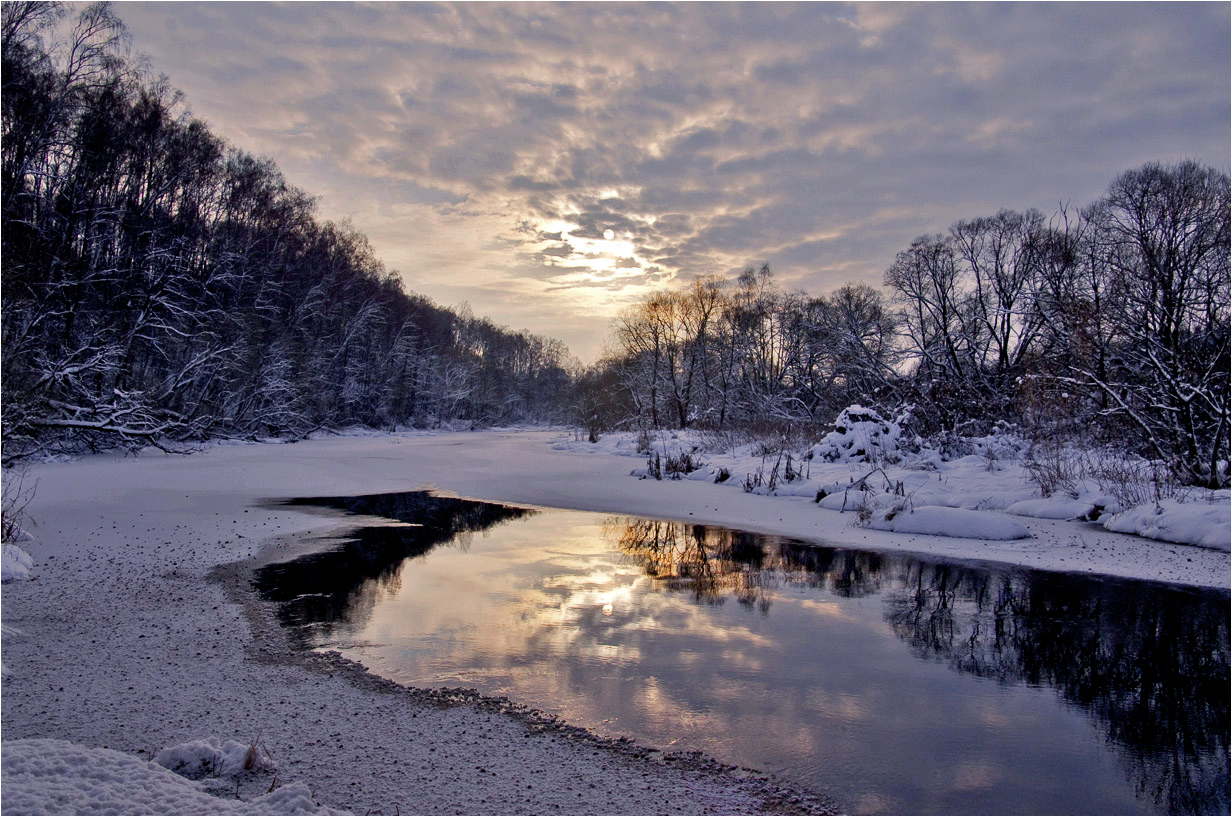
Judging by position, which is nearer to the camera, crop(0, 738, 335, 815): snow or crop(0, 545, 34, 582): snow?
crop(0, 738, 335, 815): snow

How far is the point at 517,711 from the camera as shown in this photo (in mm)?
4258

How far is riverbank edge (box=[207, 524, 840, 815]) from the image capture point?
133 inches

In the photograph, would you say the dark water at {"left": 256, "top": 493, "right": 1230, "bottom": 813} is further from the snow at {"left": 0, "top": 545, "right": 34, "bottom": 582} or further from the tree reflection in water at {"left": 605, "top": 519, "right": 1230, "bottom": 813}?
the snow at {"left": 0, "top": 545, "right": 34, "bottom": 582}

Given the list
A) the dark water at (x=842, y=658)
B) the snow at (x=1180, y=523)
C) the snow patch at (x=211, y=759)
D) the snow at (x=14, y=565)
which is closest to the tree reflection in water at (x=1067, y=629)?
the dark water at (x=842, y=658)

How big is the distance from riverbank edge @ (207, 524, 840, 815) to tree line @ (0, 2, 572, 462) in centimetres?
884

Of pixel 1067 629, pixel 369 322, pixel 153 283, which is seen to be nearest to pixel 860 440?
pixel 1067 629

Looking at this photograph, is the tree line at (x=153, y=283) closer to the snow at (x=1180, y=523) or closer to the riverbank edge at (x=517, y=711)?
the riverbank edge at (x=517, y=711)

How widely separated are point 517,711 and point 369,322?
51.6 metres

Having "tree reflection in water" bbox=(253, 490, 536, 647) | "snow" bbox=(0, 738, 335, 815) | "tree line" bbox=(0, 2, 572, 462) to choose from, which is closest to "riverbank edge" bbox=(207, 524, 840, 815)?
"tree reflection in water" bbox=(253, 490, 536, 647)

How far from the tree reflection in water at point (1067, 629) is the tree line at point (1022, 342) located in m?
6.71

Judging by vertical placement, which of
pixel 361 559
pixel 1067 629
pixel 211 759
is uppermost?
pixel 1067 629

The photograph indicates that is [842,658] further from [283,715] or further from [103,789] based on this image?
[103,789]

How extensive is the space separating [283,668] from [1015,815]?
4.66 meters

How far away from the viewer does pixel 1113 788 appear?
359cm
